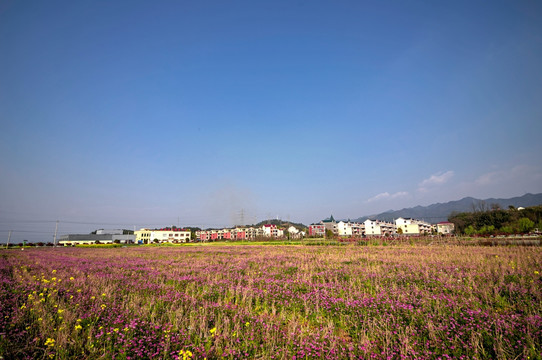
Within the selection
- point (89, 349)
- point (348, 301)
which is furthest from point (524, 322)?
point (89, 349)

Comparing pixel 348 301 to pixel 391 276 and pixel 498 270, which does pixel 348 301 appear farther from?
pixel 498 270

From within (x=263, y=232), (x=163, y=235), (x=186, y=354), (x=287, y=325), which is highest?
(x=186, y=354)

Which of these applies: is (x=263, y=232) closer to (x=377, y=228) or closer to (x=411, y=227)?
(x=377, y=228)

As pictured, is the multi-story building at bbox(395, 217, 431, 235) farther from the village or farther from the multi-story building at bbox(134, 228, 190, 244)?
the multi-story building at bbox(134, 228, 190, 244)

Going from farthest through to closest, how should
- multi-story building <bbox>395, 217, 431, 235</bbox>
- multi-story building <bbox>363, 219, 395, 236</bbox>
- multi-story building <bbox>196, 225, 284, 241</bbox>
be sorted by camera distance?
multi-story building <bbox>196, 225, 284, 241</bbox> → multi-story building <bbox>363, 219, 395, 236</bbox> → multi-story building <bbox>395, 217, 431, 235</bbox>

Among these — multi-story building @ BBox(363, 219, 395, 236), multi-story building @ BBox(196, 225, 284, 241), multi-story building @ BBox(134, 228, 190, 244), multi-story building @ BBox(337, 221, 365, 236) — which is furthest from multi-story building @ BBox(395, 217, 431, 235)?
multi-story building @ BBox(134, 228, 190, 244)

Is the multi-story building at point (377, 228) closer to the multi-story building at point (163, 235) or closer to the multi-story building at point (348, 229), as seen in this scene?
the multi-story building at point (348, 229)

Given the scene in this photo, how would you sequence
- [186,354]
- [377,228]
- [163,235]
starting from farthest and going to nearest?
[377,228], [163,235], [186,354]

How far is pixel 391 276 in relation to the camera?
35.7ft

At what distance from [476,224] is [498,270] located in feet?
317

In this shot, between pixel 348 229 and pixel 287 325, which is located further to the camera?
pixel 348 229

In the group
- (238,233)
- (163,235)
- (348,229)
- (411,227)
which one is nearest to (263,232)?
(238,233)

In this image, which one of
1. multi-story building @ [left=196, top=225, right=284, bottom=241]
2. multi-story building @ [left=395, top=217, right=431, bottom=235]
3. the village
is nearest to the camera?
the village

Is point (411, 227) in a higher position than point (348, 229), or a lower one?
higher
